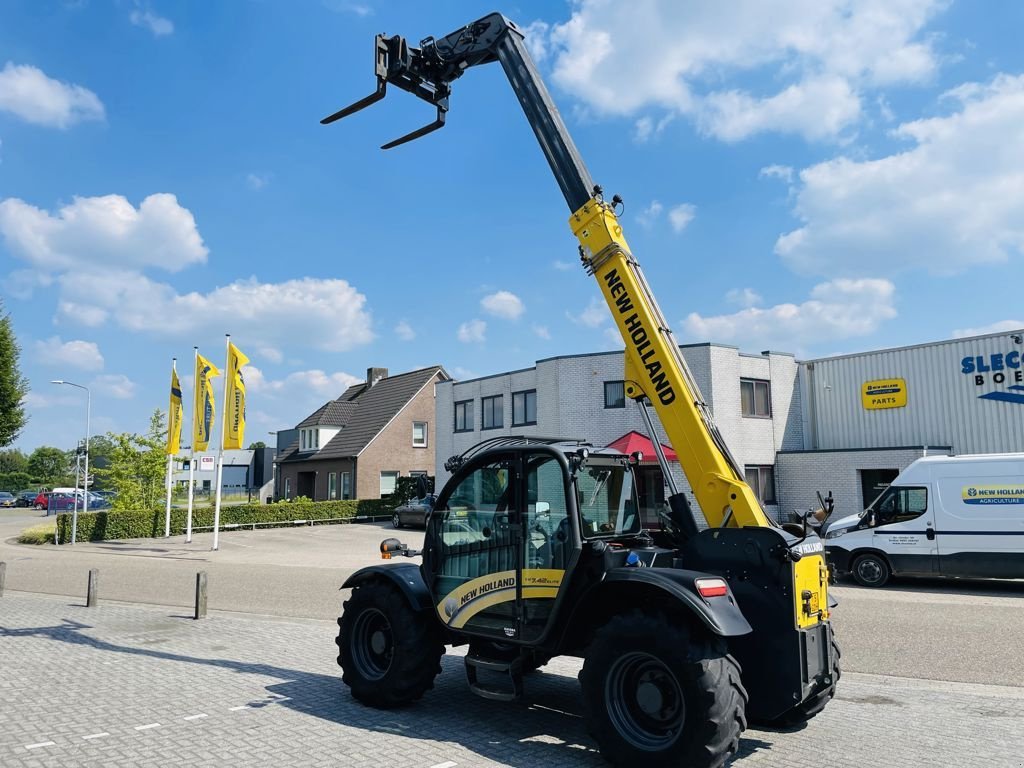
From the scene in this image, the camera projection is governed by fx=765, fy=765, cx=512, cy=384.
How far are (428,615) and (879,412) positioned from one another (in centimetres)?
2212

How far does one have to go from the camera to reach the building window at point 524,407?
29.8 meters

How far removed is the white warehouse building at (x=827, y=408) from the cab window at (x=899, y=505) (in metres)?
8.14

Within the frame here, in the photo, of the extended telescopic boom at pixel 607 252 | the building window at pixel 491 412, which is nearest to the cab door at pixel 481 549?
the extended telescopic boom at pixel 607 252

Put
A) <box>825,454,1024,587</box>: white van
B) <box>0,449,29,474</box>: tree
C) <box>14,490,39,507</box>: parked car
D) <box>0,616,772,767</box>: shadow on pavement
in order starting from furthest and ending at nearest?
<box>0,449,29,474</box>: tree → <box>14,490,39,507</box>: parked car → <box>825,454,1024,587</box>: white van → <box>0,616,772,767</box>: shadow on pavement

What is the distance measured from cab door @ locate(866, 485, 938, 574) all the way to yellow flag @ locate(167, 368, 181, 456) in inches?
853

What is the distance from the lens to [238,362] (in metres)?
23.5

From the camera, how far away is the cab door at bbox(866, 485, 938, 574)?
13406mm

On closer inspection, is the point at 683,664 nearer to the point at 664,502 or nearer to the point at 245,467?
the point at 664,502

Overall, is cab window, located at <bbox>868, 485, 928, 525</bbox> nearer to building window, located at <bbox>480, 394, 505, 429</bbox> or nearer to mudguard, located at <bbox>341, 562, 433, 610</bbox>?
mudguard, located at <bbox>341, 562, 433, 610</bbox>

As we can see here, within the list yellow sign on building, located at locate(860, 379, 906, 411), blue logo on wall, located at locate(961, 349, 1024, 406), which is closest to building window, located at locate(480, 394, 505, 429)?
yellow sign on building, located at locate(860, 379, 906, 411)

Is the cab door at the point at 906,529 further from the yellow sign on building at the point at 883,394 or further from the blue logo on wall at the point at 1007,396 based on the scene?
the yellow sign on building at the point at 883,394

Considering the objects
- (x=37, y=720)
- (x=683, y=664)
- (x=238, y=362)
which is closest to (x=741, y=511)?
(x=683, y=664)

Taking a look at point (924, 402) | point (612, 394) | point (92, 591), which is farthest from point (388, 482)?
point (92, 591)

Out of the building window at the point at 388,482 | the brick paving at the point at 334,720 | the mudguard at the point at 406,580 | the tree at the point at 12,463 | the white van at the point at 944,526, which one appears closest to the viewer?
the brick paving at the point at 334,720
